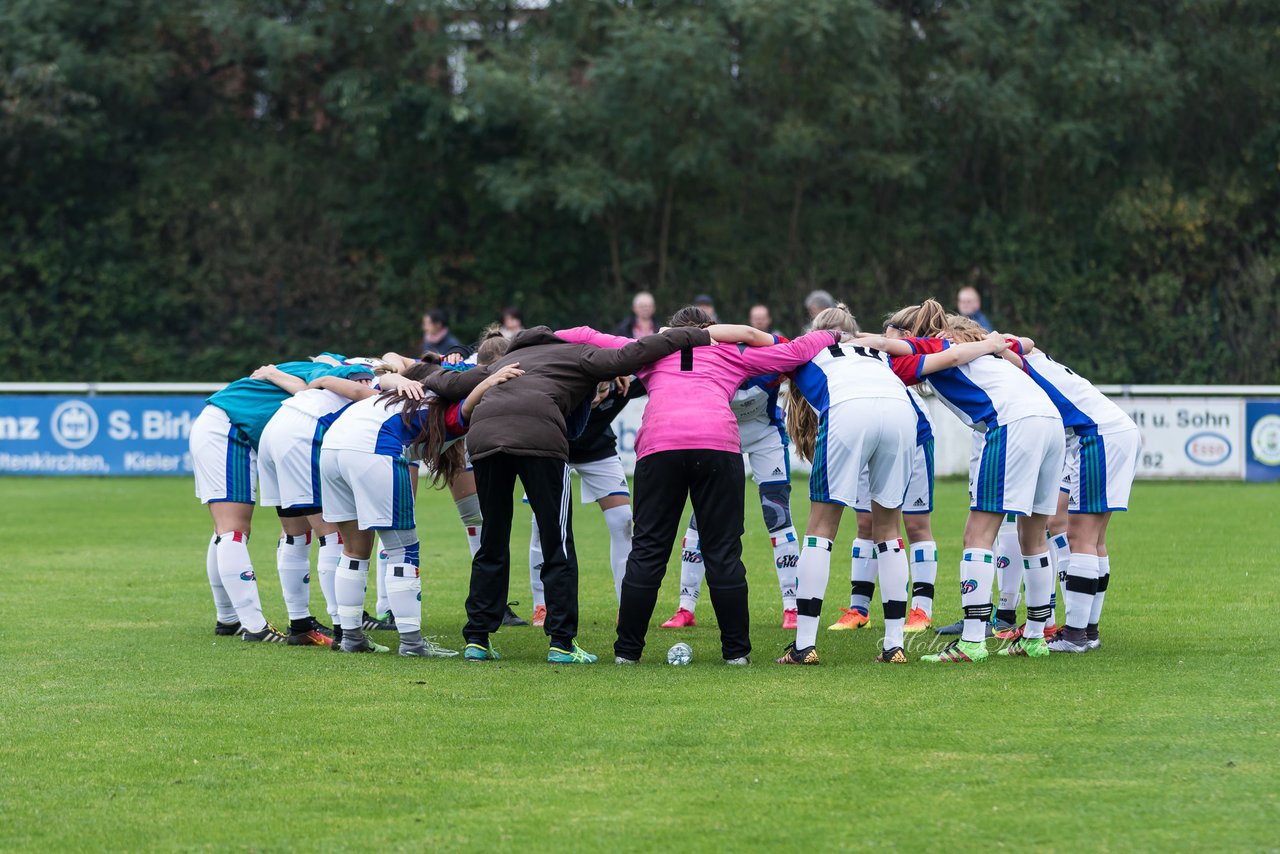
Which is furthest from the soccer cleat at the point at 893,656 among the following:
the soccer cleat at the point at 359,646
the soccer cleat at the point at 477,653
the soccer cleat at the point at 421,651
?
the soccer cleat at the point at 359,646

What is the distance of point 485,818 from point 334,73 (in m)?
25.4

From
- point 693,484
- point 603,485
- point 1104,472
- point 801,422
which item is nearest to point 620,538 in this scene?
point 603,485

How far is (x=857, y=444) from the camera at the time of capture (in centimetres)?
812

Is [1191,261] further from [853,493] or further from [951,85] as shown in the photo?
[853,493]

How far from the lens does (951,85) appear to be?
26.0 m

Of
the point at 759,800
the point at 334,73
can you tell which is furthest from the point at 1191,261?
the point at 759,800

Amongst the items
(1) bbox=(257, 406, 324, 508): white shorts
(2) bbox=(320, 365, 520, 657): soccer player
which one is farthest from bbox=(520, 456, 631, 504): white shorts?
(1) bbox=(257, 406, 324, 508): white shorts

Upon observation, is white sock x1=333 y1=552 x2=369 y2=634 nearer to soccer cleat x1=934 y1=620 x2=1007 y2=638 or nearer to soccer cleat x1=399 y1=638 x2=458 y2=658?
soccer cleat x1=399 y1=638 x2=458 y2=658

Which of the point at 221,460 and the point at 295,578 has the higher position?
the point at 221,460

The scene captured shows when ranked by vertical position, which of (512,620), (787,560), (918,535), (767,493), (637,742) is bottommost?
(512,620)

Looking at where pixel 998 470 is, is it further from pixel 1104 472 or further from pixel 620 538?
pixel 620 538

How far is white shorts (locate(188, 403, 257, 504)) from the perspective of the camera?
30.4 feet

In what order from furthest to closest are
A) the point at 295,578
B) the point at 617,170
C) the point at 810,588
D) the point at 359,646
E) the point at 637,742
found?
the point at 617,170, the point at 295,578, the point at 359,646, the point at 810,588, the point at 637,742

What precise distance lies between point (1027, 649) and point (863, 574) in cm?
151
